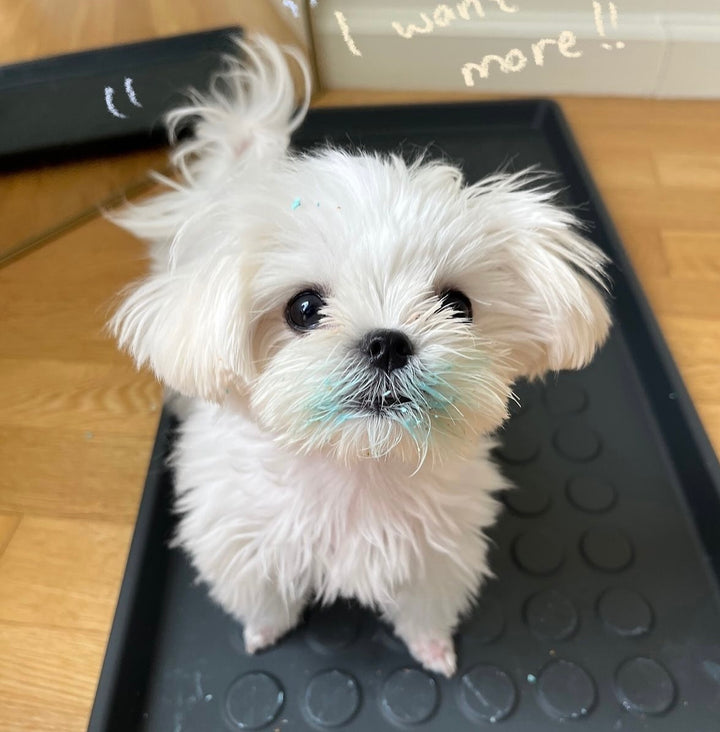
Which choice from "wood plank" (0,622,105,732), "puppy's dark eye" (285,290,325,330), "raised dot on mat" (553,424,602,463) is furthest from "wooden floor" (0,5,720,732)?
"puppy's dark eye" (285,290,325,330)

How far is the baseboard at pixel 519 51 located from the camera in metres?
1.40

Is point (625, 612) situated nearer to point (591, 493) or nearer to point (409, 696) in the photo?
point (591, 493)

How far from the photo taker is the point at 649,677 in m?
0.84

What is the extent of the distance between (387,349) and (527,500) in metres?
0.56

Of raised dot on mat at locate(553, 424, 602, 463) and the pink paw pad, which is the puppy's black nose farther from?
raised dot on mat at locate(553, 424, 602, 463)

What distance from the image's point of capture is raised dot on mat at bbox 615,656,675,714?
83 centimetres

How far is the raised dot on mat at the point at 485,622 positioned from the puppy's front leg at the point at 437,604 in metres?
0.02

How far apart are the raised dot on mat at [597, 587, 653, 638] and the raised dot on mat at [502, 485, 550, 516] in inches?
A: 5.5

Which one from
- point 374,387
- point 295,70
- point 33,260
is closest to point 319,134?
point 295,70

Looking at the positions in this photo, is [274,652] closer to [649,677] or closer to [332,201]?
[649,677]

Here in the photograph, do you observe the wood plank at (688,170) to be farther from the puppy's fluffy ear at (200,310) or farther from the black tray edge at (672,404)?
the puppy's fluffy ear at (200,310)

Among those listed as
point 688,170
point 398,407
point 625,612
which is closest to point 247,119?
point 398,407

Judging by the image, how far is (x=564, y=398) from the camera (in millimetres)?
1114

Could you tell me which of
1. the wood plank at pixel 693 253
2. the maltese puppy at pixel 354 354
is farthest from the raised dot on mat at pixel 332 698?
the wood plank at pixel 693 253
